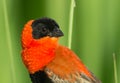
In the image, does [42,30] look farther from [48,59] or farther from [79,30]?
[79,30]

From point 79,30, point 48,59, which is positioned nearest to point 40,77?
point 48,59

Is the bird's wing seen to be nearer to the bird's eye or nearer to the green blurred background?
the bird's eye

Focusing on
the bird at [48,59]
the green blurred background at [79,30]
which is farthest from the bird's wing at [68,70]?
the green blurred background at [79,30]

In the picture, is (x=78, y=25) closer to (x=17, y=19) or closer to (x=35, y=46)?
(x=17, y=19)

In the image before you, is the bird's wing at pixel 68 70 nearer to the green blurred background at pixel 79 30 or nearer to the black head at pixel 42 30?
the black head at pixel 42 30

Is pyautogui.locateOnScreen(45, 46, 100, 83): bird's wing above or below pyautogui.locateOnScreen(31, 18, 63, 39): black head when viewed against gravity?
below

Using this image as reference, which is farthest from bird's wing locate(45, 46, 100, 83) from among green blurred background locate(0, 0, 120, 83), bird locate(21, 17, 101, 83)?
green blurred background locate(0, 0, 120, 83)

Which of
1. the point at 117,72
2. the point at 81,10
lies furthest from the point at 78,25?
the point at 117,72
